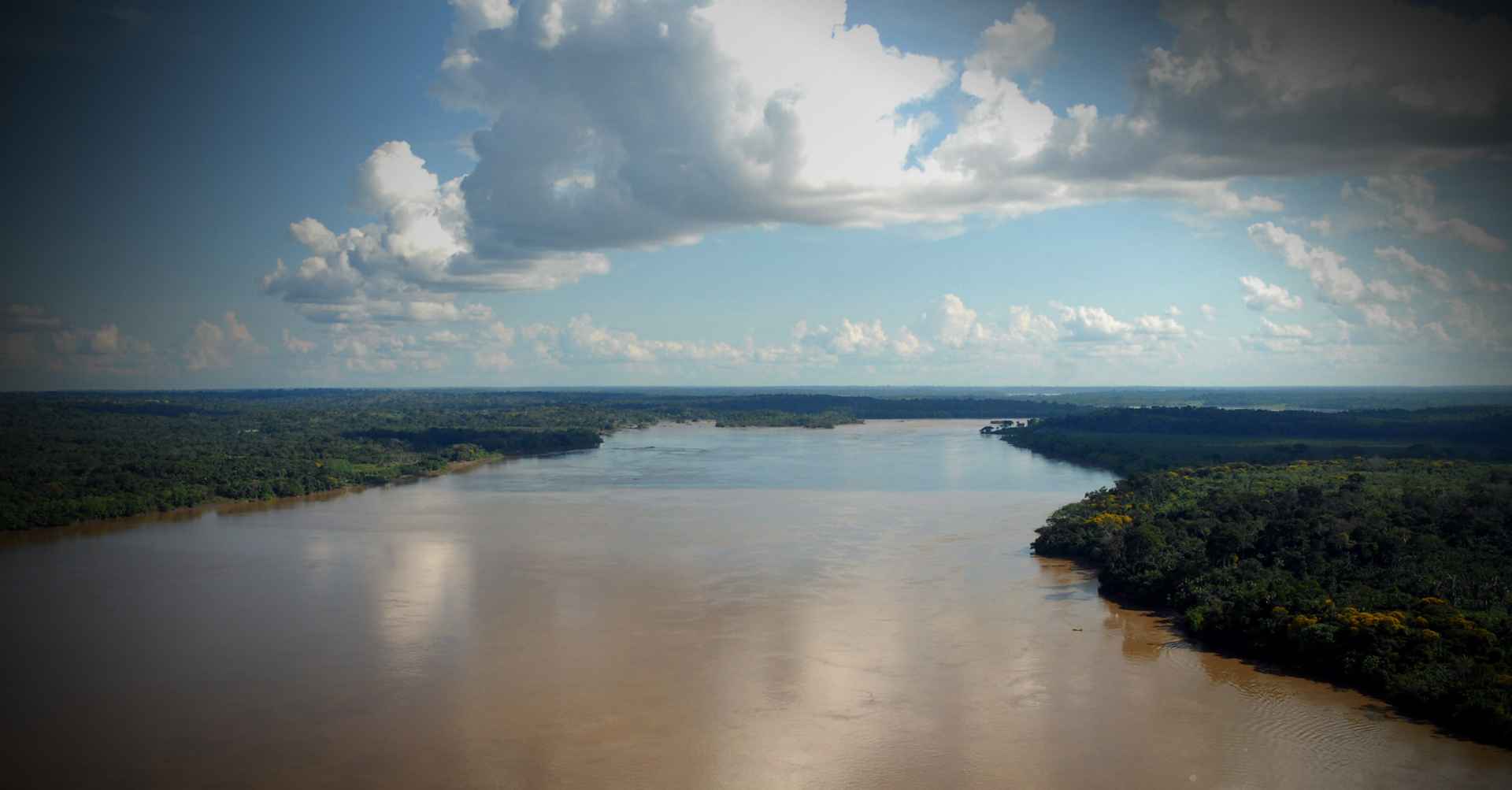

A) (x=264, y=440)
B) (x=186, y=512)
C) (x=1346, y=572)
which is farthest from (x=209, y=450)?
(x=1346, y=572)

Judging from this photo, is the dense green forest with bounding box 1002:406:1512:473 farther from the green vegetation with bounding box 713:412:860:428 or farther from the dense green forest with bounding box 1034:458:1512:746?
the green vegetation with bounding box 713:412:860:428

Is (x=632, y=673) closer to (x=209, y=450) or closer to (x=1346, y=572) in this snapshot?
(x=1346, y=572)

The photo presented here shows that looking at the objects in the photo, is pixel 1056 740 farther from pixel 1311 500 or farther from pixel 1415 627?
pixel 1311 500

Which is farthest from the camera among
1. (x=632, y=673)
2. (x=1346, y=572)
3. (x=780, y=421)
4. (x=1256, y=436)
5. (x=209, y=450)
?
(x=780, y=421)

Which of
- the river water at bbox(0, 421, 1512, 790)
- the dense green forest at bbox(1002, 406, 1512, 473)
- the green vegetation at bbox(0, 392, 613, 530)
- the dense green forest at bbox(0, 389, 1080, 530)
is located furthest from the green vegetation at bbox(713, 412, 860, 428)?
the river water at bbox(0, 421, 1512, 790)

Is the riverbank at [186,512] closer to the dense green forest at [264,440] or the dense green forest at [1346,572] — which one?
the dense green forest at [264,440]

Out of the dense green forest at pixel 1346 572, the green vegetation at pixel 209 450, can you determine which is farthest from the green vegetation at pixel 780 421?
the dense green forest at pixel 1346 572

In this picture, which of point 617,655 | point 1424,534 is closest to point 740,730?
point 617,655
